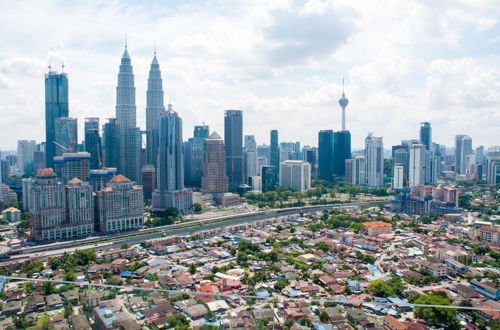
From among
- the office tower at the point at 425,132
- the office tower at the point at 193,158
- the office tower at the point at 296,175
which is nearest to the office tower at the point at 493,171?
the office tower at the point at 425,132

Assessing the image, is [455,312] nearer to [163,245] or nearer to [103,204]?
[163,245]

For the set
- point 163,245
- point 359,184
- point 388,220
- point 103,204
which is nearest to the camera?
point 163,245

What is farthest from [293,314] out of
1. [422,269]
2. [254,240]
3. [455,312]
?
[254,240]

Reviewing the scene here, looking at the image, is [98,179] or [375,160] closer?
[98,179]

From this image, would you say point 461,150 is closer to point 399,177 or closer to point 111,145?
point 399,177

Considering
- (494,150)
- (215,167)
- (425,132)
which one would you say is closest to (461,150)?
(494,150)

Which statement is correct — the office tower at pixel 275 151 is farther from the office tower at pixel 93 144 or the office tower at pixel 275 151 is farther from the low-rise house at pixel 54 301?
the low-rise house at pixel 54 301

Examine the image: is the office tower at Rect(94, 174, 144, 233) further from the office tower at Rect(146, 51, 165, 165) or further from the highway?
the office tower at Rect(146, 51, 165, 165)
